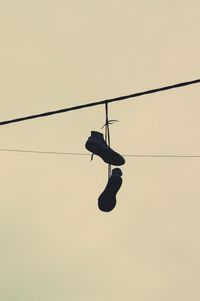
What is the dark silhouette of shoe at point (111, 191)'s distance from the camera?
23.4 ft

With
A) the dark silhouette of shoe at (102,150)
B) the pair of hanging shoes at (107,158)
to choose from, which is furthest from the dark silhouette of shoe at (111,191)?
the dark silhouette of shoe at (102,150)

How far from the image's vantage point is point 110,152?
6.66 m

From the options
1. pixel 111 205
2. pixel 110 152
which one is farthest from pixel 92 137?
pixel 111 205

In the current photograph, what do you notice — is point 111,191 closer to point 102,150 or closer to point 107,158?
point 107,158

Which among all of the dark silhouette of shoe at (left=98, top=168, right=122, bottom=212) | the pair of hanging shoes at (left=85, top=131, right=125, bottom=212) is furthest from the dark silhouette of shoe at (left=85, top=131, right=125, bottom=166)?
the dark silhouette of shoe at (left=98, top=168, right=122, bottom=212)

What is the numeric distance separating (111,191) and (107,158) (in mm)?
598

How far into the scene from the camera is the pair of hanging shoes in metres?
6.69

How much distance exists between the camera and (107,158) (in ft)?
22.2

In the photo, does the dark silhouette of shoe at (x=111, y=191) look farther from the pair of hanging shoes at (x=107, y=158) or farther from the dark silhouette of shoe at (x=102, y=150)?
the dark silhouette of shoe at (x=102, y=150)

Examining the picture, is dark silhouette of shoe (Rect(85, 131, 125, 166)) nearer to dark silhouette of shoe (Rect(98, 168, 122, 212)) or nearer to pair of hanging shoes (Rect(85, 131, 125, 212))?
pair of hanging shoes (Rect(85, 131, 125, 212))

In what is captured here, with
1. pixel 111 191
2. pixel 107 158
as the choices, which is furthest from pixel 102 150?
pixel 111 191

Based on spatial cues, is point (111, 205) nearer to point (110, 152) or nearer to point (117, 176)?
point (117, 176)

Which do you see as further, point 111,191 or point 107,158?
point 111,191

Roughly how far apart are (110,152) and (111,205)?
3.19 ft
